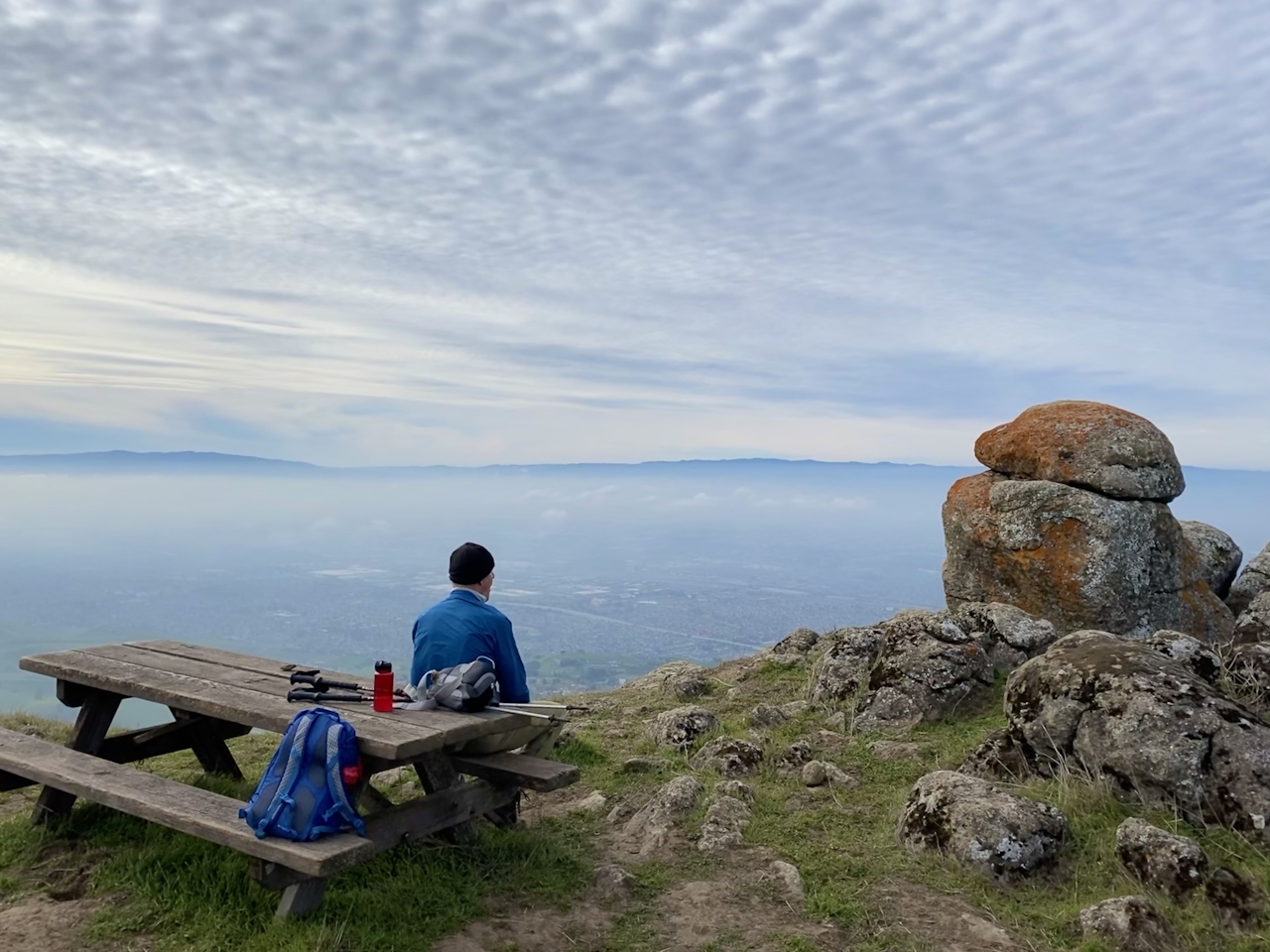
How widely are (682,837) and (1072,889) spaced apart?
270 centimetres

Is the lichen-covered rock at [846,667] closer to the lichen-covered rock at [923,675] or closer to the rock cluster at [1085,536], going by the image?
the lichen-covered rock at [923,675]

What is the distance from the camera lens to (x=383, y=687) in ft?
19.1

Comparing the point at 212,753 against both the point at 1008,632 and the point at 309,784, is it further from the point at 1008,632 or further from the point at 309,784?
the point at 1008,632

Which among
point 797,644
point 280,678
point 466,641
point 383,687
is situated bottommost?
point 797,644

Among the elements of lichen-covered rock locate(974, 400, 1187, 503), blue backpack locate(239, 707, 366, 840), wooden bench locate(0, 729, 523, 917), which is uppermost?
lichen-covered rock locate(974, 400, 1187, 503)

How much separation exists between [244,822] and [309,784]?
0.46 metres

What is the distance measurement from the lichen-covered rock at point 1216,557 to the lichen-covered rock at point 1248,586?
14 centimetres

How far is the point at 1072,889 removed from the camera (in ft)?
18.6

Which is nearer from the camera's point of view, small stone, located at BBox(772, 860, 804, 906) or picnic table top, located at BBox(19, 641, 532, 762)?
picnic table top, located at BBox(19, 641, 532, 762)

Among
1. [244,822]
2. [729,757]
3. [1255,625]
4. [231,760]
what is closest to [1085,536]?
[1255,625]

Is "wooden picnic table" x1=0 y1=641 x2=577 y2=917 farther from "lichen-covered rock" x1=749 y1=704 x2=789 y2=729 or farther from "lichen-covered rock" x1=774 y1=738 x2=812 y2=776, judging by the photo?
"lichen-covered rock" x1=749 y1=704 x2=789 y2=729

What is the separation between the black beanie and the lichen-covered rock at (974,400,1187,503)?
9.52 metres

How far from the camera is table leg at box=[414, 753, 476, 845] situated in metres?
6.01

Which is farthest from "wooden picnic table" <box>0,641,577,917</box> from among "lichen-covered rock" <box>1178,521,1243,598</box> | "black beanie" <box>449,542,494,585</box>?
"lichen-covered rock" <box>1178,521,1243,598</box>
